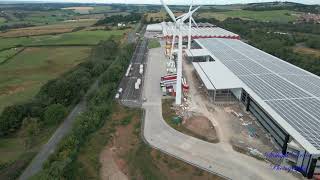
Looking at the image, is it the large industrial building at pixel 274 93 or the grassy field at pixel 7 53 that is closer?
the large industrial building at pixel 274 93

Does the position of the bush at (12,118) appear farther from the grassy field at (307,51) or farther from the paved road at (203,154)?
the grassy field at (307,51)

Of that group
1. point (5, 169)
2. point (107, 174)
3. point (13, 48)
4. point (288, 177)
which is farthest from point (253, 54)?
point (13, 48)

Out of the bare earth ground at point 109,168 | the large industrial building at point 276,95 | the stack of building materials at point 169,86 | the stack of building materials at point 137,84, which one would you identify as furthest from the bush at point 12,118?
the large industrial building at point 276,95

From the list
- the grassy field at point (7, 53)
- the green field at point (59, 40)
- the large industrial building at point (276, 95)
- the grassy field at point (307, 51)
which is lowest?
the grassy field at point (307, 51)

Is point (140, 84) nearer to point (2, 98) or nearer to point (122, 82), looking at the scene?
point (122, 82)

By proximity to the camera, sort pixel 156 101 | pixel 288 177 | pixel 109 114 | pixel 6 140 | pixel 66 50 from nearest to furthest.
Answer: pixel 288 177, pixel 6 140, pixel 109 114, pixel 156 101, pixel 66 50

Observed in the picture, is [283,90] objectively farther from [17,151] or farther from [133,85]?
[17,151]
